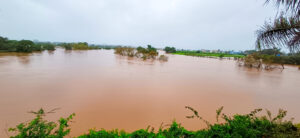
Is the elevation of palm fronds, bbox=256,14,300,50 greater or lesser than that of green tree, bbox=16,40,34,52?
lesser

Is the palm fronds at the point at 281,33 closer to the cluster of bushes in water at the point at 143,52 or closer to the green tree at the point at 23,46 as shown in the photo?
the cluster of bushes in water at the point at 143,52

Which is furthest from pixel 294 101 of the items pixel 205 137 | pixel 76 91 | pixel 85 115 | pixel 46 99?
pixel 46 99

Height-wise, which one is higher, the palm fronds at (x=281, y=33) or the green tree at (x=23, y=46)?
the green tree at (x=23, y=46)

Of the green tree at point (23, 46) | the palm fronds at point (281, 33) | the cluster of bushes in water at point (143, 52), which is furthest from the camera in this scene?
the cluster of bushes in water at point (143, 52)

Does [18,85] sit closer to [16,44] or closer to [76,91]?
[76,91]

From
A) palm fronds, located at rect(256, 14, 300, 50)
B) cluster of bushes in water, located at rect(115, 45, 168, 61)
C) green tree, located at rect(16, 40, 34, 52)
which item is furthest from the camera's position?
cluster of bushes in water, located at rect(115, 45, 168, 61)

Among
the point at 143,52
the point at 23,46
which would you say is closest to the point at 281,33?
the point at 143,52

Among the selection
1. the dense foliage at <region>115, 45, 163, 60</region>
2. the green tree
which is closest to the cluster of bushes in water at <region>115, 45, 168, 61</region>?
the dense foliage at <region>115, 45, 163, 60</region>

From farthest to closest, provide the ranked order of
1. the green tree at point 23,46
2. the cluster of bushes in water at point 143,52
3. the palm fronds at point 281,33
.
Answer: the cluster of bushes in water at point 143,52, the green tree at point 23,46, the palm fronds at point 281,33

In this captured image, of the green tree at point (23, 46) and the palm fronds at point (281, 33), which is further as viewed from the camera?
the green tree at point (23, 46)

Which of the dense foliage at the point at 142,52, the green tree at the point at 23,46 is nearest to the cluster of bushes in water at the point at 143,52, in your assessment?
the dense foliage at the point at 142,52

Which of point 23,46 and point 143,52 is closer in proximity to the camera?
point 23,46

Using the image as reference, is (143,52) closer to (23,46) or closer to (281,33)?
(281,33)

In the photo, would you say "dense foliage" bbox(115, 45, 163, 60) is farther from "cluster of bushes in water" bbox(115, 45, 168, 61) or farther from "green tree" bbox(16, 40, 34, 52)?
"green tree" bbox(16, 40, 34, 52)
